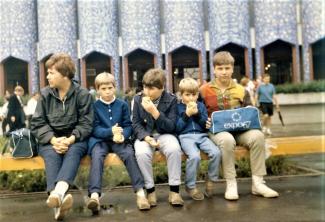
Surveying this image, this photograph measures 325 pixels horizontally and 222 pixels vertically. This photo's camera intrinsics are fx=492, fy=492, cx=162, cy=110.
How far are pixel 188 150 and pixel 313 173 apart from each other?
7.66ft

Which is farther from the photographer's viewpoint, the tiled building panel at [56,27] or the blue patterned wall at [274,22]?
the blue patterned wall at [274,22]

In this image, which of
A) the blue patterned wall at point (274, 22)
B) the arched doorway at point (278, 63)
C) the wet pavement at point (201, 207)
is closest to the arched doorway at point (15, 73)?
the blue patterned wall at point (274, 22)

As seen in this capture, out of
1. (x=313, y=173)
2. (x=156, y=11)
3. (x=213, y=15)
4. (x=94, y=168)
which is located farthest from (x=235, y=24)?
(x=94, y=168)

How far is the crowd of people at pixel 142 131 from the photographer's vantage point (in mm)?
4227

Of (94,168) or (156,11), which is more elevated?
(156,11)

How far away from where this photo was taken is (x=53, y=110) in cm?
435

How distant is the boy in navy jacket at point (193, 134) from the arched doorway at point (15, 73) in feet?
37.1

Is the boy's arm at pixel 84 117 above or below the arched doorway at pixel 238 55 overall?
below

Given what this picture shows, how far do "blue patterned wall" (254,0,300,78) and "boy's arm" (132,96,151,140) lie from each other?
9.61 metres

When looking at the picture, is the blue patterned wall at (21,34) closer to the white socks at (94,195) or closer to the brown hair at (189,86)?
the brown hair at (189,86)

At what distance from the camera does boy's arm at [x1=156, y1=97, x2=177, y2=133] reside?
4.41 m

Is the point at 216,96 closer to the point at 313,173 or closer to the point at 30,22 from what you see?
the point at 313,173

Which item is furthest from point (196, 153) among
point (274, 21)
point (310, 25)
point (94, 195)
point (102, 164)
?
point (310, 25)

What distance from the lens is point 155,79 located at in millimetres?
4461
